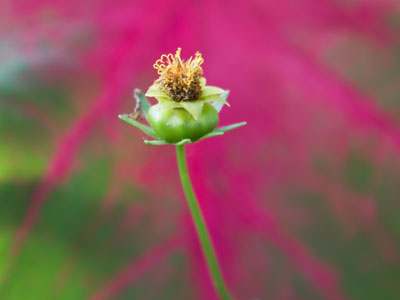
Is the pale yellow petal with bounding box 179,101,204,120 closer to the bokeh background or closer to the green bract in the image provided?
the green bract

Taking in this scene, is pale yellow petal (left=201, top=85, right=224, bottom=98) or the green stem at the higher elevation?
pale yellow petal (left=201, top=85, right=224, bottom=98)

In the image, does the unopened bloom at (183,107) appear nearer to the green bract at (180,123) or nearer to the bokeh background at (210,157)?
the green bract at (180,123)

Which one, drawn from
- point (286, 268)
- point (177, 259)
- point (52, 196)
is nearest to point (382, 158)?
point (286, 268)

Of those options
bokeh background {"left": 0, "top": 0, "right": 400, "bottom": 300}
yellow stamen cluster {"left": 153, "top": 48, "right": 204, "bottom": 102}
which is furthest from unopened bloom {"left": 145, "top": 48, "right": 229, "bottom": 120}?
bokeh background {"left": 0, "top": 0, "right": 400, "bottom": 300}

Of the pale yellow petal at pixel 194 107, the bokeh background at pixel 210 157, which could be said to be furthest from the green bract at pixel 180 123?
the bokeh background at pixel 210 157

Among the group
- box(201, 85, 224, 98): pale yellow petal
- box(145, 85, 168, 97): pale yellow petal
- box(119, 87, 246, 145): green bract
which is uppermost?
box(145, 85, 168, 97): pale yellow petal

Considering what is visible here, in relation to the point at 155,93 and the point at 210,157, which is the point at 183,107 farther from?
the point at 210,157

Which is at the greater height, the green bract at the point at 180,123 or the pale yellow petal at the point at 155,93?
the pale yellow petal at the point at 155,93

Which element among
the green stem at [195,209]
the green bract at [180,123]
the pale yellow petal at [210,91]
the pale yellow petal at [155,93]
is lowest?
the green stem at [195,209]
